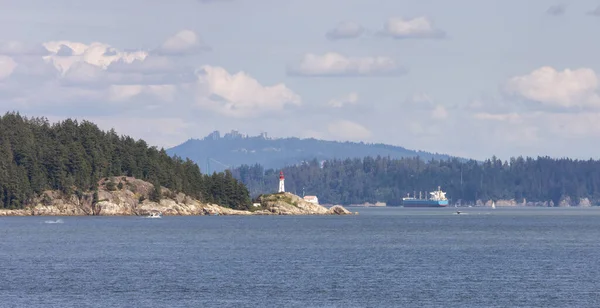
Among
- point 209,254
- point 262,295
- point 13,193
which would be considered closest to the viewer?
point 262,295

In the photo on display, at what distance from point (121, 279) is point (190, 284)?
20.2ft

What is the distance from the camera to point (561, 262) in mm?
95875

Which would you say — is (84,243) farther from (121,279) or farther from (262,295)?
(262,295)

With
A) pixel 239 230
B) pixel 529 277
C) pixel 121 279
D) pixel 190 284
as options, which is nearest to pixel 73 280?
pixel 121 279

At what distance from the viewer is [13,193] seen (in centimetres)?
19762

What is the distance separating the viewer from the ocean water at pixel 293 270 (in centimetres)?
6750

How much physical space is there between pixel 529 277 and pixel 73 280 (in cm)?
3553

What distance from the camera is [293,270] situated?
87.1 metres

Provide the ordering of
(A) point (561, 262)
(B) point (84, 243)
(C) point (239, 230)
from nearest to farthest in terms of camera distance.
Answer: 1. (A) point (561, 262)
2. (B) point (84, 243)
3. (C) point (239, 230)

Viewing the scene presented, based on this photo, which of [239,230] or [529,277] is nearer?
[529,277]

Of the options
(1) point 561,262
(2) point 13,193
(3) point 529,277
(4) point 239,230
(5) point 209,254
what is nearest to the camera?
(3) point 529,277

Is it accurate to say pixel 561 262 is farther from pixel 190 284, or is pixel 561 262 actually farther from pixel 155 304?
pixel 155 304

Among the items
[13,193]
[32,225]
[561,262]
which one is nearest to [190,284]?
[561,262]

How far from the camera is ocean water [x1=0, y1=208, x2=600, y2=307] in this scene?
6750 centimetres
